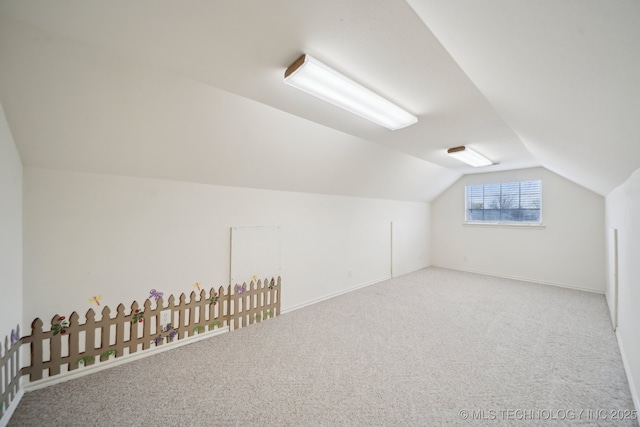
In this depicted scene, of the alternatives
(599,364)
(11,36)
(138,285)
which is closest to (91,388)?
(138,285)

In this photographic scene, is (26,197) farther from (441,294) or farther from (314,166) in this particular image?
(441,294)

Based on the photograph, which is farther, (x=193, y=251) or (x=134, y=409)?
(x=193, y=251)

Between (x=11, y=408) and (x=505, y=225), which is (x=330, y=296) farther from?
(x=505, y=225)

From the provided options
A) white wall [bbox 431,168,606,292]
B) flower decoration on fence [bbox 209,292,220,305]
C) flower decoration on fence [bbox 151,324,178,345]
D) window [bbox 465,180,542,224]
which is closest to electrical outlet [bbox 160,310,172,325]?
flower decoration on fence [bbox 151,324,178,345]

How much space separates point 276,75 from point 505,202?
5.87 metres

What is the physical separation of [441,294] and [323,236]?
7.77ft

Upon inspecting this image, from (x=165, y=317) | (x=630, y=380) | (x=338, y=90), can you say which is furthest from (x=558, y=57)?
(x=165, y=317)

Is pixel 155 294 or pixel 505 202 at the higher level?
pixel 505 202

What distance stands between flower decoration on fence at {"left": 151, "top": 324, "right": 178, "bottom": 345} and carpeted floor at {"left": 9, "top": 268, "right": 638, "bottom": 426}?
131mm

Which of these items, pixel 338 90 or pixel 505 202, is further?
pixel 505 202

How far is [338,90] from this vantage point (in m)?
1.80

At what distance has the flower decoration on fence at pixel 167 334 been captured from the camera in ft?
8.14

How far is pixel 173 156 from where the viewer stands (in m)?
2.37

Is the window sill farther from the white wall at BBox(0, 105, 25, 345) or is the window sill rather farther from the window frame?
the white wall at BBox(0, 105, 25, 345)
